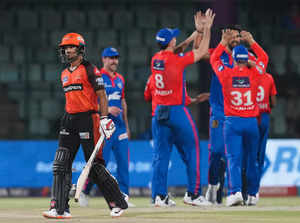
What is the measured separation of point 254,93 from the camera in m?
10.6

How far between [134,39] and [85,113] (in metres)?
A: 11.1

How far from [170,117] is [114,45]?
30.8ft

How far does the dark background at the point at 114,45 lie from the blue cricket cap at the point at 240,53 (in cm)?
667

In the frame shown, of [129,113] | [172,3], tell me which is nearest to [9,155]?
[129,113]

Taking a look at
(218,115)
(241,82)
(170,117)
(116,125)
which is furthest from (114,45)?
(170,117)

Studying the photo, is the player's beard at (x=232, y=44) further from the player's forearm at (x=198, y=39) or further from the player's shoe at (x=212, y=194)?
the player's shoe at (x=212, y=194)

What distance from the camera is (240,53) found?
1038 centimetres

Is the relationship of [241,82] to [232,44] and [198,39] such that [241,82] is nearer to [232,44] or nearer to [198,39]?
[232,44]

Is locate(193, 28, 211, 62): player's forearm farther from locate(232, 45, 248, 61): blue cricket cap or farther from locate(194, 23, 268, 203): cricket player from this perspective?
locate(194, 23, 268, 203): cricket player

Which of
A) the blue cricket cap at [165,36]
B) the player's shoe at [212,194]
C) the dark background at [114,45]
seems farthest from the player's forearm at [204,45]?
the dark background at [114,45]

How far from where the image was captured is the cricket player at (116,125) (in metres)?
11.1

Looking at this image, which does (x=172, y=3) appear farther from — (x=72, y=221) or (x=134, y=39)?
(x=72, y=221)

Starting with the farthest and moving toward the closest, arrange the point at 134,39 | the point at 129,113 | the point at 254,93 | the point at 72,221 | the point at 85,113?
the point at 134,39 < the point at 129,113 < the point at 254,93 < the point at 85,113 < the point at 72,221

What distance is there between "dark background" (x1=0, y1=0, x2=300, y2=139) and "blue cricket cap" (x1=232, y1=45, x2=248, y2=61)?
6.67 meters
